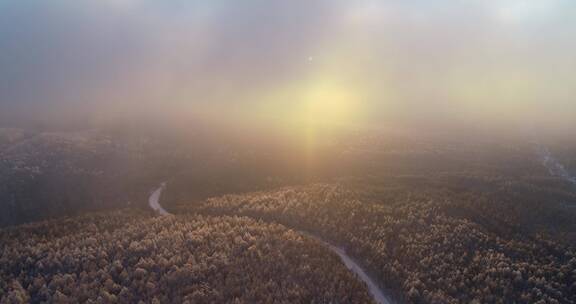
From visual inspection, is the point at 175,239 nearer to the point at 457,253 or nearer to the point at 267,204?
the point at 267,204

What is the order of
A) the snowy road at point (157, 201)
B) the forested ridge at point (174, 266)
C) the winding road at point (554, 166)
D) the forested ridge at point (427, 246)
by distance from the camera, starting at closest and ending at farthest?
the forested ridge at point (174, 266)
the forested ridge at point (427, 246)
the snowy road at point (157, 201)
the winding road at point (554, 166)

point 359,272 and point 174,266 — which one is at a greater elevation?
point 174,266

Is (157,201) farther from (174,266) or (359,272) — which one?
(359,272)

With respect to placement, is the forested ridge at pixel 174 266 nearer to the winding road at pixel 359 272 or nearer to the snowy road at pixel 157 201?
the winding road at pixel 359 272

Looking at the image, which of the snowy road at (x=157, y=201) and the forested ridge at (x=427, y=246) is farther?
the snowy road at (x=157, y=201)

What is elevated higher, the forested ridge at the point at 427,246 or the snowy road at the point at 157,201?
the forested ridge at the point at 427,246

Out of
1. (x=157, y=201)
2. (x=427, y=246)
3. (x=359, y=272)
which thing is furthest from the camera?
(x=157, y=201)

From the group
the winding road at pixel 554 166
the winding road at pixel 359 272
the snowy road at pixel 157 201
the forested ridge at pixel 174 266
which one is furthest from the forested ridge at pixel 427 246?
the winding road at pixel 554 166

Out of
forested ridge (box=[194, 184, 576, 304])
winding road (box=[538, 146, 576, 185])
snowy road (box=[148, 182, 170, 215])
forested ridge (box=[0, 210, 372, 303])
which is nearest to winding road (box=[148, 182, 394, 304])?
forested ridge (box=[194, 184, 576, 304])

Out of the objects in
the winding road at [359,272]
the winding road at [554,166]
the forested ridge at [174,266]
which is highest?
the winding road at [554,166]

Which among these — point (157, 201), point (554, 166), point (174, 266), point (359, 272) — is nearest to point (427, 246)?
point (359, 272)

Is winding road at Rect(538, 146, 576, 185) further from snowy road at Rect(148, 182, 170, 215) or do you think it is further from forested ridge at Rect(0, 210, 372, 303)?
snowy road at Rect(148, 182, 170, 215)

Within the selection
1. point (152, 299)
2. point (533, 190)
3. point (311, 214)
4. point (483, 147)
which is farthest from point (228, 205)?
point (483, 147)
